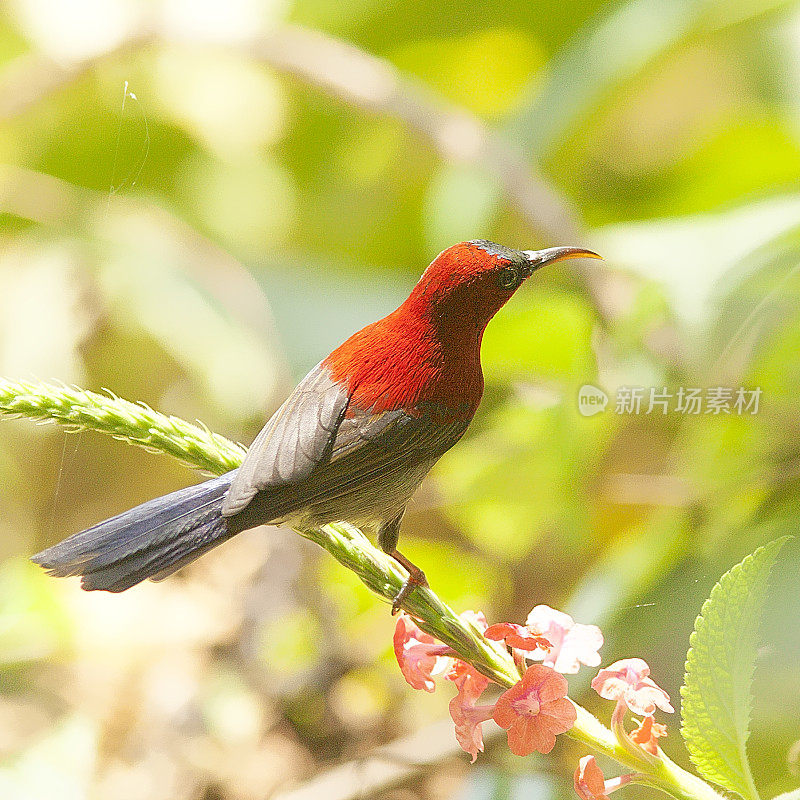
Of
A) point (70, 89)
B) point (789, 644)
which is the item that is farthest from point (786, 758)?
point (70, 89)

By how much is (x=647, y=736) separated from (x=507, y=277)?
1.06 ft

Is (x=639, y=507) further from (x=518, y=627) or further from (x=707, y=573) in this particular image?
(x=518, y=627)

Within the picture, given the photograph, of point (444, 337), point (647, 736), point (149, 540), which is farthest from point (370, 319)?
point (647, 736)

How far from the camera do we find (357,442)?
21.1 inches

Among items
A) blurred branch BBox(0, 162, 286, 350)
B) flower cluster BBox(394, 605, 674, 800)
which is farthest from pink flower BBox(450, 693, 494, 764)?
blurred branch BBox(0, 162, 286, 350)

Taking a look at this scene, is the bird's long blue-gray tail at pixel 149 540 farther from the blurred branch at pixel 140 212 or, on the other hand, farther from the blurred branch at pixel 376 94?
the blurred branch at pixel 376 94

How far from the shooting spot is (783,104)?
37.6 inches

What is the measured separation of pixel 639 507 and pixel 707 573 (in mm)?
117

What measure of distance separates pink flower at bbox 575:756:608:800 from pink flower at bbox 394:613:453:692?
12cm

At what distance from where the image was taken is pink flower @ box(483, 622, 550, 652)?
21.4 inches

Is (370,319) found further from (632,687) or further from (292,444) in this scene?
(632,687)

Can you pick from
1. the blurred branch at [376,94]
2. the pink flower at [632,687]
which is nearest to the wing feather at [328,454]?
the pink flower at [632,687]

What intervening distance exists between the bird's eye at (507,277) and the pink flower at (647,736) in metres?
0.31

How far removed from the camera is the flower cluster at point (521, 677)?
0.53m
